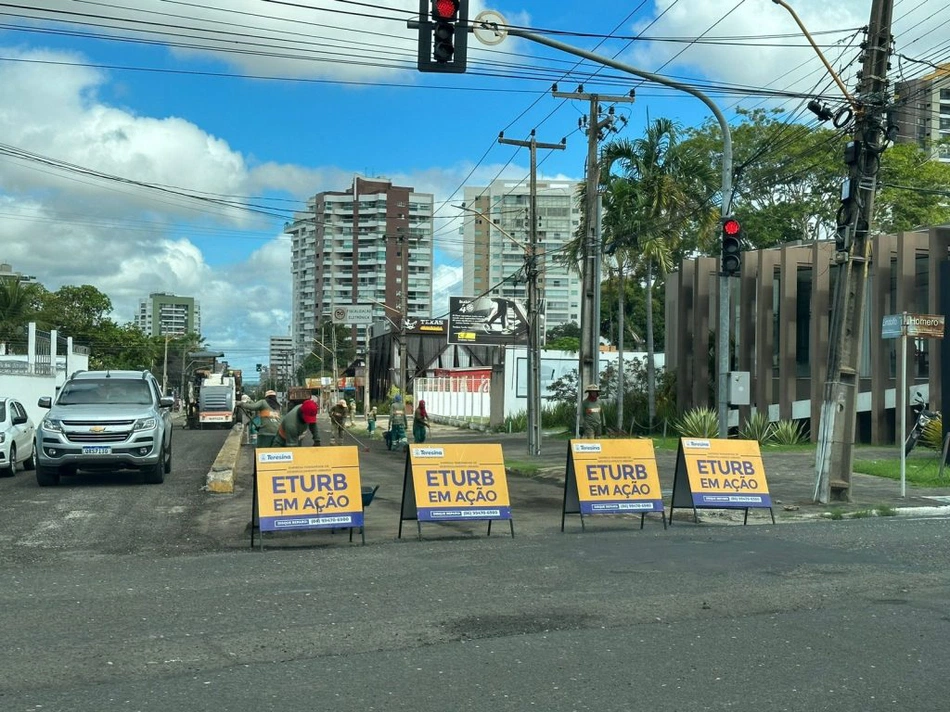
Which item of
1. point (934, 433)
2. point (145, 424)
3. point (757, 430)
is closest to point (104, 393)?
point (145, 424)

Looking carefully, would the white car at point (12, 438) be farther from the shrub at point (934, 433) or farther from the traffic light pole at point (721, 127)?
the shrub at point (934, 433)

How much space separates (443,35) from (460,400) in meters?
49.3

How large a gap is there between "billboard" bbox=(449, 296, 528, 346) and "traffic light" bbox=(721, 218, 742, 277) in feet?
86.5

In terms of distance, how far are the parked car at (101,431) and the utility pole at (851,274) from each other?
38.1ft

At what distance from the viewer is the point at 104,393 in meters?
20.2

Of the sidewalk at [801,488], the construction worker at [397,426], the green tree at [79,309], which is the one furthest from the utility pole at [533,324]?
the green tree at [79,309]

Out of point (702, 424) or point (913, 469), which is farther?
point (702, 424)

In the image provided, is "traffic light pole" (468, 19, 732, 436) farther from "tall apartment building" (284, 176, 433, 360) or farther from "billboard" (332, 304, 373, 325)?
"tall apartment building" (284, 176, 433, 360)

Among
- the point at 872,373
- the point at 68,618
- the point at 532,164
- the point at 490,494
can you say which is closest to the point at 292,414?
the point at 490,494

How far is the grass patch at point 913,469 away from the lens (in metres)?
19.3

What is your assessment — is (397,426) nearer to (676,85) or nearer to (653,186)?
(653,186)

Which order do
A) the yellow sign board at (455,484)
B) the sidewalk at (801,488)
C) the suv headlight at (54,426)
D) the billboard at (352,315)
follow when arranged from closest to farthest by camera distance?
the yellow sign board at (455,484) < the sidewalk at (801,488) < the suv headlight at (54,426) < the billboard at (352,315)

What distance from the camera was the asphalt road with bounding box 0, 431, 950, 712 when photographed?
6117 millimetres

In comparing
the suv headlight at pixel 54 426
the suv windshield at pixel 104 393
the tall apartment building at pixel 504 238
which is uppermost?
the tall apartment building at pixel 504 238
